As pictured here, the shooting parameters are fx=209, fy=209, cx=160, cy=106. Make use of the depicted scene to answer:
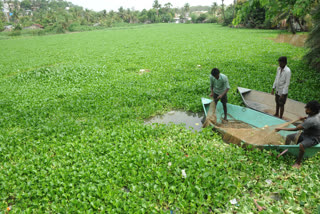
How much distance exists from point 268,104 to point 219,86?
242 centimetres

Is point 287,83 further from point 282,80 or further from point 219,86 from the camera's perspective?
point 219,86

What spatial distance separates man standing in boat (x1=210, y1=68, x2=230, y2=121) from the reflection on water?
98 centimetres

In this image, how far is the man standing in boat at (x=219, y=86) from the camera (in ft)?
18.7

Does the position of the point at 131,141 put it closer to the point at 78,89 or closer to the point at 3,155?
the point at 3,155

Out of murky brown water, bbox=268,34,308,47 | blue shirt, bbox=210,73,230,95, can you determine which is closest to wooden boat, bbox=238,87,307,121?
blue shirt, bbox=210,73,230,95

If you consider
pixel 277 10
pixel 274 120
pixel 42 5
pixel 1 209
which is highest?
pixel 42 5

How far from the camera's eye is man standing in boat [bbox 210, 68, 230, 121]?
571 cm

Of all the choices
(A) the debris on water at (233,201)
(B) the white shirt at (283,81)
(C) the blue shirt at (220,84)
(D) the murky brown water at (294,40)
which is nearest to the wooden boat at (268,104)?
(B) the white shirt at (283,81)

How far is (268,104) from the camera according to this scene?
715 centimetres

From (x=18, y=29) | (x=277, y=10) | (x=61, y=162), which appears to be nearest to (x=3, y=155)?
(x=61, y=162)

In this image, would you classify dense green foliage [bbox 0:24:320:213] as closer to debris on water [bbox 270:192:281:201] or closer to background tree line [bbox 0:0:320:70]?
debris on water [bbox 270:192:281:201]

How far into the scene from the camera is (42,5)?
437 feet

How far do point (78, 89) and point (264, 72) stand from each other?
30.3 feet

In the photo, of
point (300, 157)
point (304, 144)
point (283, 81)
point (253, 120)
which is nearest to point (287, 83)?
point (283, 81)
